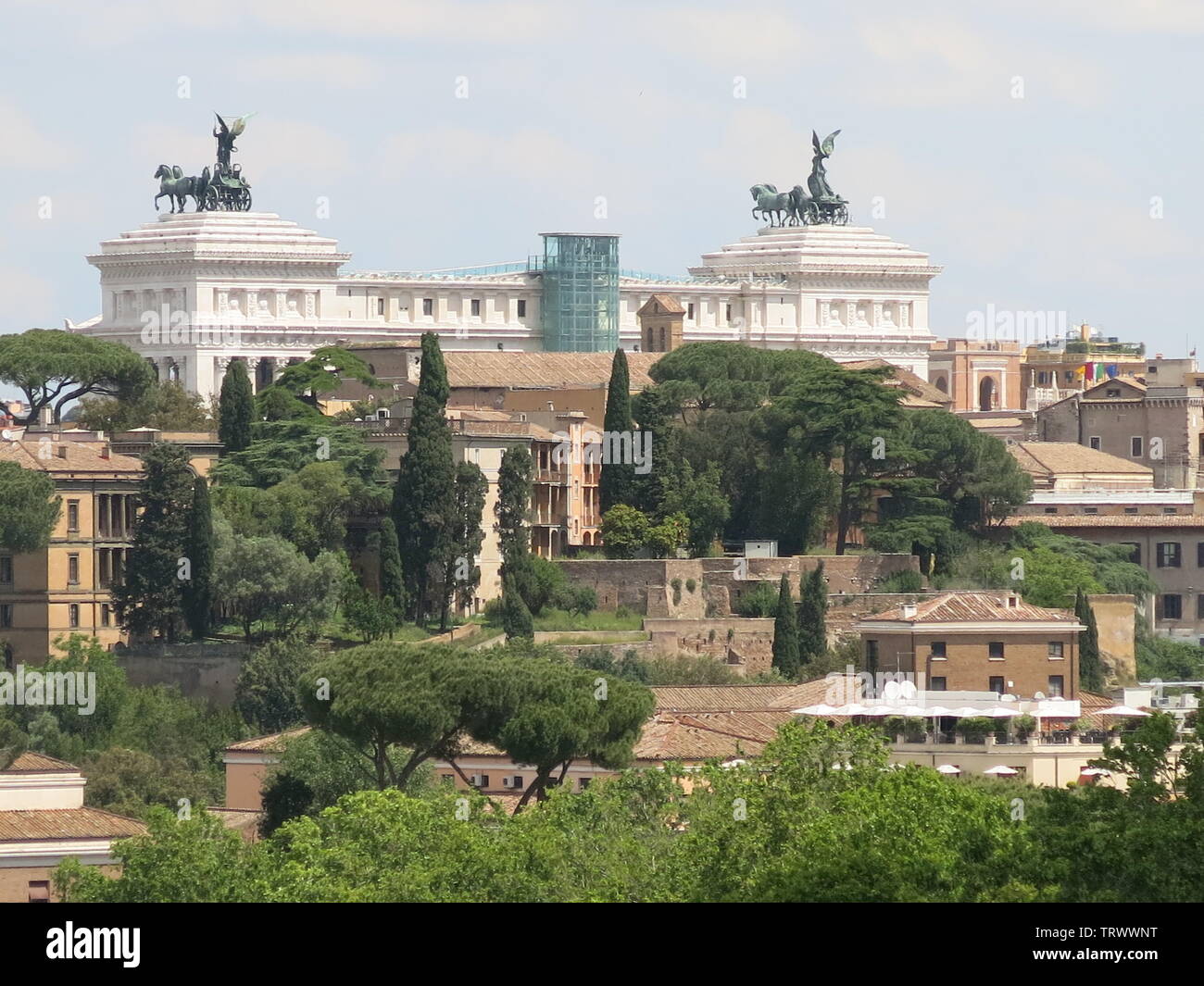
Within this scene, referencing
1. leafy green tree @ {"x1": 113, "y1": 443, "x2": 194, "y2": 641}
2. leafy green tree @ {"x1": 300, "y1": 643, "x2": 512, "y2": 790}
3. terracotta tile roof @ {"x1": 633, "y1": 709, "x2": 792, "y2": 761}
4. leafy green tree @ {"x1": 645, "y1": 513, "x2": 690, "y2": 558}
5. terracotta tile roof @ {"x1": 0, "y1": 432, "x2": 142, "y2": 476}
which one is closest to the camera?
leafy green tree @ {"x1": 300, "y1": 643, "x2": 512, "y2": 790}

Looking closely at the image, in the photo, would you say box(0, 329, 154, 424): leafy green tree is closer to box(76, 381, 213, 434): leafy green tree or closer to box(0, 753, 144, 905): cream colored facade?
box(76, 381, 213, 434): leafy green tree

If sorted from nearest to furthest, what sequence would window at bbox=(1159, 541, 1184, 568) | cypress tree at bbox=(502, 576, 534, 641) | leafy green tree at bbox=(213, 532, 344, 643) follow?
cypress tree at bbox=(502, 576, 534, 641), leafy green tree at bbox=(213, 532, 344, 643), window at bbox=(1159, 541, 1184, 568)

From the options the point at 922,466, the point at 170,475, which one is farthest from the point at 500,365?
the point at 170,475

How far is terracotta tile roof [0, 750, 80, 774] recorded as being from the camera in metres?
48.2

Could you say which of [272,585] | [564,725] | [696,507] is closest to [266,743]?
[564,725]

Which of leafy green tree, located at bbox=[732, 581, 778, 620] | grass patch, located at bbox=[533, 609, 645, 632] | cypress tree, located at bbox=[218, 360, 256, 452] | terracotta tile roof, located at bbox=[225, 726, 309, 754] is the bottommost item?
terracotta tile roof, located at bbox=[225, 726, 309, 754]

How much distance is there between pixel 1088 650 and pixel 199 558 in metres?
16.9

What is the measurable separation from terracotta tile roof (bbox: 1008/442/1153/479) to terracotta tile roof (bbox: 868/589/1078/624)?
27900 millimetres

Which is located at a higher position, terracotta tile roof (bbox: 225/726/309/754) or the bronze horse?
→ the bronze horse

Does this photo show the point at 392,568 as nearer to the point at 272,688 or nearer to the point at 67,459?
the point at 272,688

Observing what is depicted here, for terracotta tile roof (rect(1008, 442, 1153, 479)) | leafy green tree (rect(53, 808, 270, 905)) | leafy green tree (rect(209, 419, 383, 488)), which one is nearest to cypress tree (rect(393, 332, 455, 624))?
leafy green tree (rect(209, 419, 383, 488))
